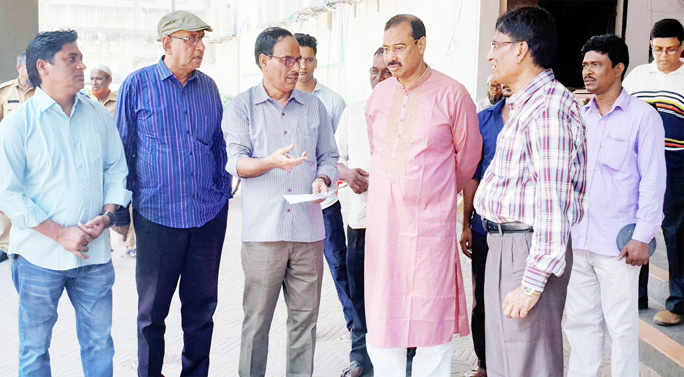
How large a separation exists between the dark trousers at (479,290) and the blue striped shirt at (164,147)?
1.50 metres

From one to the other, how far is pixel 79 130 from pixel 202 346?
135 cm

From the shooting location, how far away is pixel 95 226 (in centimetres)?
285

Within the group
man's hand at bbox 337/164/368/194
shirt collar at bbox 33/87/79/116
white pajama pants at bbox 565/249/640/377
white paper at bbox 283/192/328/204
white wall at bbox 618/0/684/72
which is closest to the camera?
shirt collar at bbox 33/87/79/116

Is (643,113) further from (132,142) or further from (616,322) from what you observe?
(132,142)

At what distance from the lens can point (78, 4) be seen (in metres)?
21.0

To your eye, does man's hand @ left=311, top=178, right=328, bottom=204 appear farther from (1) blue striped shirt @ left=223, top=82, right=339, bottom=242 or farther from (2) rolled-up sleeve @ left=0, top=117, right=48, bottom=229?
(2) rolled-up sleeve @ left=0, top=117, right=48, bottom=229

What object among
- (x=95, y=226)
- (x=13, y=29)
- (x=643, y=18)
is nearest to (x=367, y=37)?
(x=643, y=18)

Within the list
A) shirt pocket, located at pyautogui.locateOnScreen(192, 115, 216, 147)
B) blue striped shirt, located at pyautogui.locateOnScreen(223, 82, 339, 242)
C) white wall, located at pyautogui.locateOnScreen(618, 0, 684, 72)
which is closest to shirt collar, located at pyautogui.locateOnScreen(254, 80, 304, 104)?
blue striped shirt, located at pyautogui.locateOnScreen(223, 82, 339, 242)

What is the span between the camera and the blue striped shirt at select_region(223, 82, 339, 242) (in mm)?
3096

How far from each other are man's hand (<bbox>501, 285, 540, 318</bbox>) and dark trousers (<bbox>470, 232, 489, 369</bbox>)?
1104 mm

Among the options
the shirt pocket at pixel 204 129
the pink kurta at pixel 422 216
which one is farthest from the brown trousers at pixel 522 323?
the shirt pocket at pixel 204 129

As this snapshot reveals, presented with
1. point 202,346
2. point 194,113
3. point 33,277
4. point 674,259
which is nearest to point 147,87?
point 194,113

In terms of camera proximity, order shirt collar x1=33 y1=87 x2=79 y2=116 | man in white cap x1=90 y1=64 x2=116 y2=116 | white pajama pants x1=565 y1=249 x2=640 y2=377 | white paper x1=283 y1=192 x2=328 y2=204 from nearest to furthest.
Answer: shirt collar x1=33 y1=87 x2=79 y2=116
white paper x1=283 y1=192 x2=328 y2=204
white pajama pants x1=565 y1=249 x2=640 y2=377
man in white cap x1=90 y1=64 x2=116 y2=116

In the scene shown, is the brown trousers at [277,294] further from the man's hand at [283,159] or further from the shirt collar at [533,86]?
the shirt collar at [533,86]
